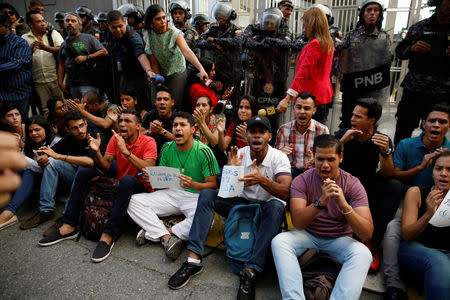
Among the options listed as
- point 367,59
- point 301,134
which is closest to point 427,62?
point 367,59

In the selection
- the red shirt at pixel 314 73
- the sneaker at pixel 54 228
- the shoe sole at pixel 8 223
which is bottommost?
the shoe sole at pixel 8 223

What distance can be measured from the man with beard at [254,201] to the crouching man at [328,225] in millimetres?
184

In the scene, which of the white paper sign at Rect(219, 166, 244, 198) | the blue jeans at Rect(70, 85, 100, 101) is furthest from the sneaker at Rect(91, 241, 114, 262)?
the blue jeans at Rect(70, 85, 100, 101)

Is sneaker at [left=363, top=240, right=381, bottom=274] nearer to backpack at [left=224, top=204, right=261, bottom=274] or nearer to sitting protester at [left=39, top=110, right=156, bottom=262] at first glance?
backpack at [left=224, top=204, right=261, bottom=274]

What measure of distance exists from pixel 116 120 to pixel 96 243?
5.56 ft

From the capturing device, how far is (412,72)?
3709 millimetres

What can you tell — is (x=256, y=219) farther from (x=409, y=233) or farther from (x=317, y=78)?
(x=317, y=78)

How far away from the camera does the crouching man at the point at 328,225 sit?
2055 mm

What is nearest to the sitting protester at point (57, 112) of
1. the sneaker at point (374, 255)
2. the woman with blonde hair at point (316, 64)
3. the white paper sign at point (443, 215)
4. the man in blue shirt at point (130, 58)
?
the man in blue shirt at point (130, 58)

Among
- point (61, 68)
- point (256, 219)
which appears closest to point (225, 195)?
point (256, 219)

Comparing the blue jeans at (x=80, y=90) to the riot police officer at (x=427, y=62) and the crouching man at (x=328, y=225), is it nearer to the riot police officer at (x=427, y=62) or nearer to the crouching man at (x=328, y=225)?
the crouching man at (x=328, y=225)

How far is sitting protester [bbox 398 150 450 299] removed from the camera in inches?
Answer: 78.8

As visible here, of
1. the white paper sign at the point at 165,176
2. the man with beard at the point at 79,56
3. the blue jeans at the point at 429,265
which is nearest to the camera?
the blue jeans at the point at 429,265

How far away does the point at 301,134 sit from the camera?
136 inches
